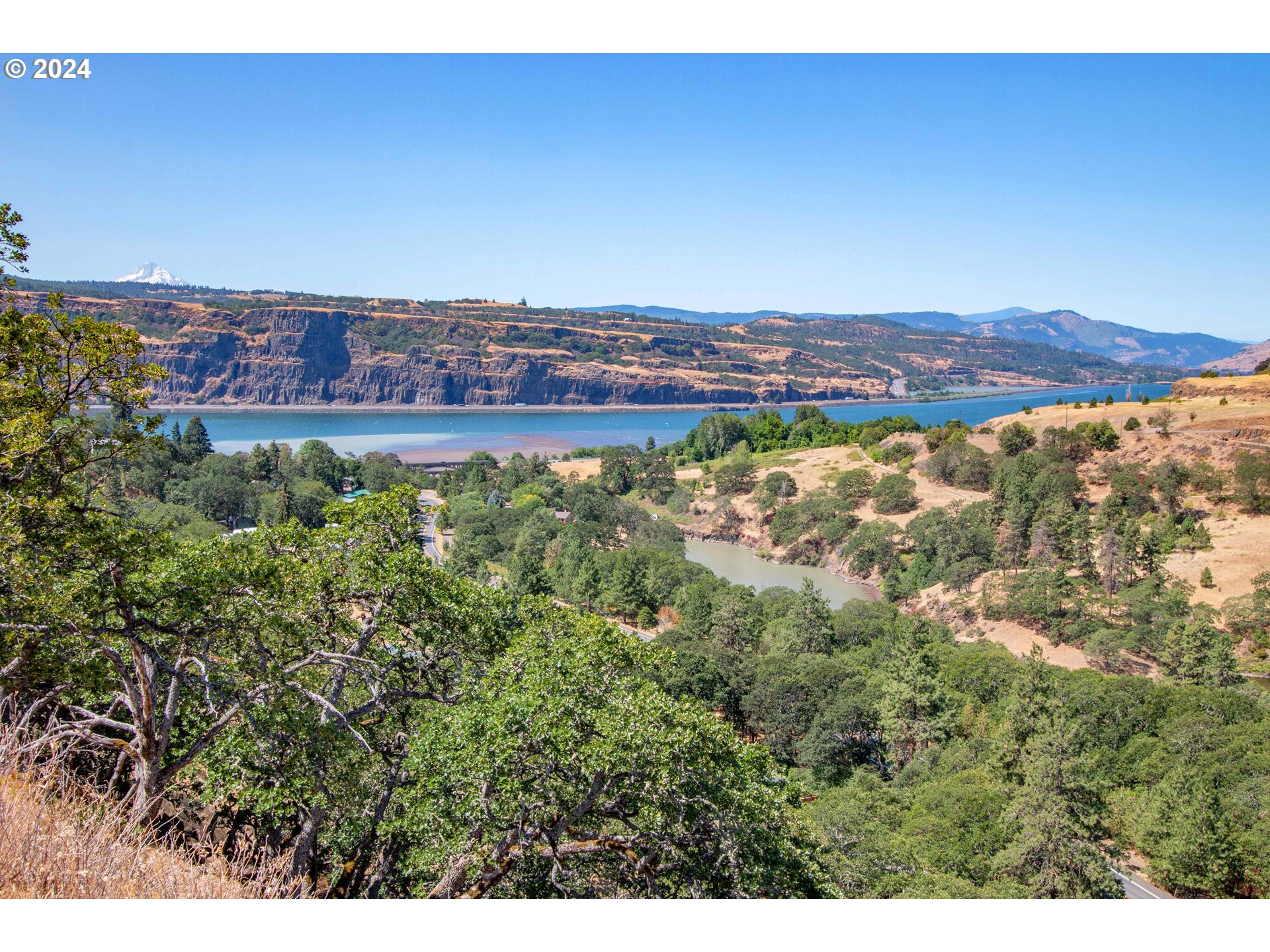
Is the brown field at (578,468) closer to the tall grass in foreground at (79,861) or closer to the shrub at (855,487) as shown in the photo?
the shrub at (855,487)

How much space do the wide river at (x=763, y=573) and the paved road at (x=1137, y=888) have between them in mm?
23957

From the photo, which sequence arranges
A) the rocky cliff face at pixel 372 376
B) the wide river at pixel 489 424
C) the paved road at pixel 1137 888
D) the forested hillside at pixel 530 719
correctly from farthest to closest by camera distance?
the rocky cliff face at pixel 372 376 → the wide river at pixel 489 424 → the paved road at pixel 1137 888 → the forested hillside at pixel 530 719

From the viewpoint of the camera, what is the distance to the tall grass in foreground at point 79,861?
158 inches

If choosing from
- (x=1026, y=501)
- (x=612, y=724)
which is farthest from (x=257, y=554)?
(x=1026, y=501)

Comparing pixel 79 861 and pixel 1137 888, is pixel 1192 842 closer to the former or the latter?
pixel 1137 888

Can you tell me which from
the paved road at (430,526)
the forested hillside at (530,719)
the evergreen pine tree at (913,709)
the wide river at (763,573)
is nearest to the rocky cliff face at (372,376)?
the paved road at (430,526)

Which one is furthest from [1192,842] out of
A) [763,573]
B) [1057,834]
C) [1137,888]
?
[763,573]

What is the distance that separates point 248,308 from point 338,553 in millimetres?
152952

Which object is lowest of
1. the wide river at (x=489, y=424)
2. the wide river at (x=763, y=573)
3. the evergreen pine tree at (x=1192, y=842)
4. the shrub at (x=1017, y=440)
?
the wide river at (x=763, y=573)

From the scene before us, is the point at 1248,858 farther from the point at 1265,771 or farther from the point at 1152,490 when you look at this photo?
the point at 1152,490

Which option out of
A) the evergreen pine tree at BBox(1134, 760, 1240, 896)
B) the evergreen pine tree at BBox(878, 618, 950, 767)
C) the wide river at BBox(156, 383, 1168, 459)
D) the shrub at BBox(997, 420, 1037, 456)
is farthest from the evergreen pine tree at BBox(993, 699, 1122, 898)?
the wide river at BBox(156, 383, 1168, 459)

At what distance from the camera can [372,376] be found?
144 m

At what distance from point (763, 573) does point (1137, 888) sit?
3144 cm

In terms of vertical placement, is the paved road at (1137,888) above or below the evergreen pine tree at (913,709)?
below
